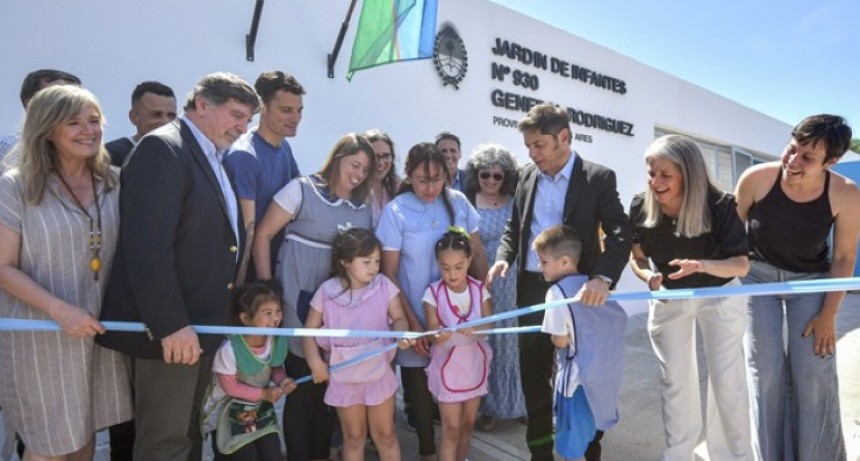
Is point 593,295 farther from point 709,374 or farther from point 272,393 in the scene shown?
point 272,393

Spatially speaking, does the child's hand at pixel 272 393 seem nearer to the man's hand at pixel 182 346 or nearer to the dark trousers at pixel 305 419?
the dark trousers at pixel 305 419

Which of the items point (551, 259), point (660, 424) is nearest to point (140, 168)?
point (551, 259)

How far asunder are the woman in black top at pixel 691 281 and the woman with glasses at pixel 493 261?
3.06 feet

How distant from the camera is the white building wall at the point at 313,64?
3064mm

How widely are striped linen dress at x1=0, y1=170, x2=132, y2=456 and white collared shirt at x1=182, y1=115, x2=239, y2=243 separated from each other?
1.45 ft

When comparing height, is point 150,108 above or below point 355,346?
above

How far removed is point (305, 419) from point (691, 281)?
2013mm

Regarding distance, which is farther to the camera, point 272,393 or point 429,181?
point 429,181

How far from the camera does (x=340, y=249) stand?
7.66ft

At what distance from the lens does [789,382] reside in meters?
2.37

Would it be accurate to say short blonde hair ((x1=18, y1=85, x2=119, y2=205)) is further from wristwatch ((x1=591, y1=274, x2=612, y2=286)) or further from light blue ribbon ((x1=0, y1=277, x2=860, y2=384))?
wristwatch ((x1=591, y1=274, x2=612, y2=286))

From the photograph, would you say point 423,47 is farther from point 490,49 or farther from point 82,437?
point 82,437

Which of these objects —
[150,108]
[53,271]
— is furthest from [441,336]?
[150,108]

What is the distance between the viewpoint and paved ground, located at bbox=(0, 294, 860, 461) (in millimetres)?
2918
